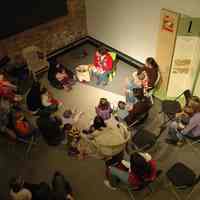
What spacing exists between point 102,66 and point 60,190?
3.00 metres

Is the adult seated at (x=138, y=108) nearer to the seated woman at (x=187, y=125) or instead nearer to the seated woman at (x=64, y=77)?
the seated woman at (x=187, y=125)

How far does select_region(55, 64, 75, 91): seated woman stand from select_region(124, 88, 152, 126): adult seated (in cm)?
167

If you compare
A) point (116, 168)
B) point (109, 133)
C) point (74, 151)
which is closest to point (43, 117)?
point (74, 151)

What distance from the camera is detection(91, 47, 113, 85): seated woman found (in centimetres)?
583

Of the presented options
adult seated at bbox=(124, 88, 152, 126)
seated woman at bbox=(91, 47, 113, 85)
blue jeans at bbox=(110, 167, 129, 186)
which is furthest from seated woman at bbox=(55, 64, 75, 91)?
blue jeans at bbox=(110, 167, 129, 186)

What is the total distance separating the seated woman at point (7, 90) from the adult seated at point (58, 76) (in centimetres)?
89

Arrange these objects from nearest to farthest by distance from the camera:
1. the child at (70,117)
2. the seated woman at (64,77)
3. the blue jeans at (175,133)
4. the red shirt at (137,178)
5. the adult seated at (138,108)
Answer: the red shirt at (137,178) < the adult seated at (138,108) < the blue jeans at (175,133) < the child at (70,117) < the seated woman at (64,77)

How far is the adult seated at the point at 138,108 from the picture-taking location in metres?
4.63

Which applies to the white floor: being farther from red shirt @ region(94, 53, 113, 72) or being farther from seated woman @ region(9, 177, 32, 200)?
seated woman @ region(9, 177, 32, 200)

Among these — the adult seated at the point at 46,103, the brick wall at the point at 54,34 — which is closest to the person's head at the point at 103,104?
the adult seated at the point at 46,103

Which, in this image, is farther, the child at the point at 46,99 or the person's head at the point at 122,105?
the person's head at the point at 122,105

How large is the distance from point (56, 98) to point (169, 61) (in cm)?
242

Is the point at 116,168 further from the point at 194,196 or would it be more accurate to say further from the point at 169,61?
the point at 169,61

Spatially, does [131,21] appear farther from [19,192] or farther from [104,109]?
[19,192]
